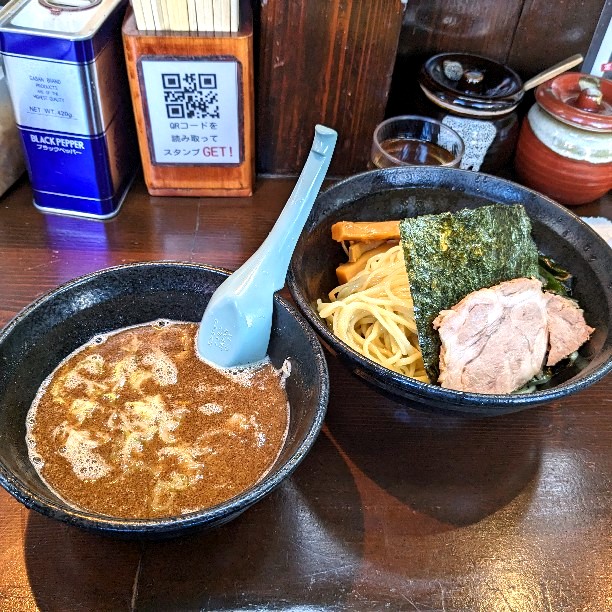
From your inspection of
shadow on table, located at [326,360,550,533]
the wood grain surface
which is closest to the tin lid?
the wood grain surface

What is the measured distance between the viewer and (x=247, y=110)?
4.85ft

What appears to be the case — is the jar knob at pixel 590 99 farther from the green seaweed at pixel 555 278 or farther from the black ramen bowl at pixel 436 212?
the green seaweed at pixel 555 278

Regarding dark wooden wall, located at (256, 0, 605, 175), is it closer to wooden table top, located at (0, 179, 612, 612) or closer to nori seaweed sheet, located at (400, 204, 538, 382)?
nori seaweed sheet, located at (400, 204, 538, 382)

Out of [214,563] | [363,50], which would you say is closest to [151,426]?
[214,563]

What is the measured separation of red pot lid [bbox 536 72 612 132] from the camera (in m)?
1.51

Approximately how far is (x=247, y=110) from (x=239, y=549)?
1.03m

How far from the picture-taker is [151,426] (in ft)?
3.09

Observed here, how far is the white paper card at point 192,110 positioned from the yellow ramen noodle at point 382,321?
0.57m

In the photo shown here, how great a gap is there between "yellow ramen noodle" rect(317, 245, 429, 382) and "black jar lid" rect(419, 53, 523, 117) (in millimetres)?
577

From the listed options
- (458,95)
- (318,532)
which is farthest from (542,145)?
(318,532)

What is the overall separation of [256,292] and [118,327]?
285 mm

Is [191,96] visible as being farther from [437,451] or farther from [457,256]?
[437,451]

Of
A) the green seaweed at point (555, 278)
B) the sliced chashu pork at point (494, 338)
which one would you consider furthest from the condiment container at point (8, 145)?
the green seaweed at point (555, 278)

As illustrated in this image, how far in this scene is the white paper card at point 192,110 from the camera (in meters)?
1.38
